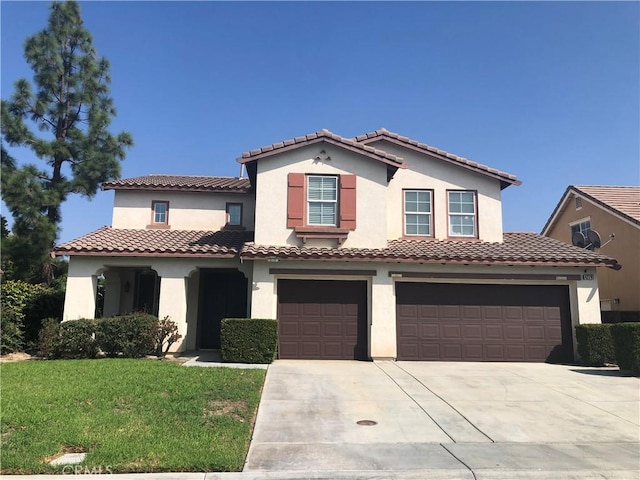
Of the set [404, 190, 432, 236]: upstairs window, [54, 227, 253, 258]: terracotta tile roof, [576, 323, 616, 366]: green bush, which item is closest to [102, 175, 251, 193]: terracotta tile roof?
[54, 227, 253, 258]: terracotta tile roof

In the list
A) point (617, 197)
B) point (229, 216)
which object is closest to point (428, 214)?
point (229, 216)

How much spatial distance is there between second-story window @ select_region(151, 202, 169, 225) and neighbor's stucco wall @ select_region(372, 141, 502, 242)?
8.41 metres

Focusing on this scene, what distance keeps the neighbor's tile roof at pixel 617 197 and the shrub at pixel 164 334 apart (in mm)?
17580

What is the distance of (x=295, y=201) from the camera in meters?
14.4

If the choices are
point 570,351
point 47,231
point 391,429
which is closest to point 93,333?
point 47,231

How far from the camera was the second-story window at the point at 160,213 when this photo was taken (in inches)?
696

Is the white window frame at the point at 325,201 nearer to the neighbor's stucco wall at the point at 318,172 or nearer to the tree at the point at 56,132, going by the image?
the neighbor's stucco wall at the point at 318,172

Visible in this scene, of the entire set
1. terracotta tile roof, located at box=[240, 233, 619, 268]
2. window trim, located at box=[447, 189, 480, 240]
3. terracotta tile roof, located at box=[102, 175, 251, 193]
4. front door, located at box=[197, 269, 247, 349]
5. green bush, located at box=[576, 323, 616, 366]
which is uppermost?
terracotta tile roof, located at box=[102, 175, 251, 193]

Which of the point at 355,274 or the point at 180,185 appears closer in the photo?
the point at 355,274

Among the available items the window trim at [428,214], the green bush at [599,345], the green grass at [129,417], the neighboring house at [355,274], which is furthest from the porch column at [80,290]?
the green bush at [599,345]

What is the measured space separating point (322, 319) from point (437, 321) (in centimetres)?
352

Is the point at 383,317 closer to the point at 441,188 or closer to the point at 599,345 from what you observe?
the point at 441,188

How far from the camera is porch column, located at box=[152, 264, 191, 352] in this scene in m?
14.1

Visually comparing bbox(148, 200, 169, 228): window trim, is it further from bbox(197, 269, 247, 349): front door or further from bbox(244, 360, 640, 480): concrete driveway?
bbox(244, 360, 640, 480): concrete driveway
